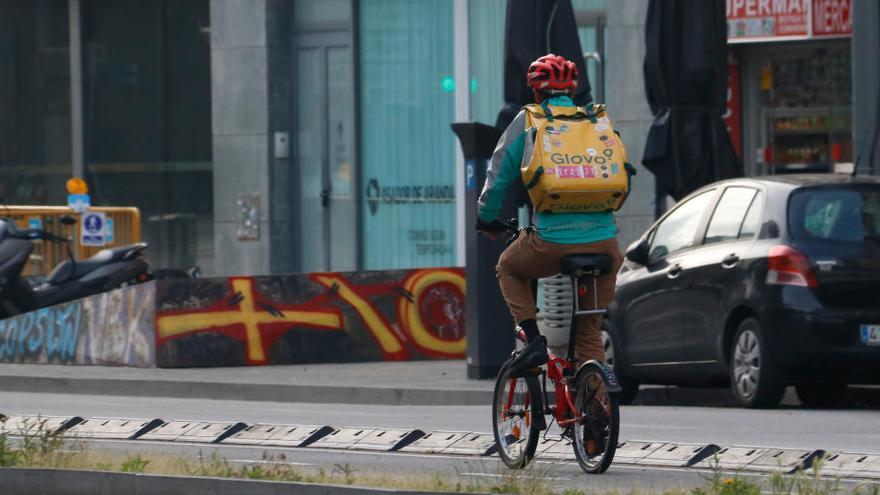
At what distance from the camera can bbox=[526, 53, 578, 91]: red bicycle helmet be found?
328 inches

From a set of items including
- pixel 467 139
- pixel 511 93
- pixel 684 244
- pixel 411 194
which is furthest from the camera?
pixel 411 194

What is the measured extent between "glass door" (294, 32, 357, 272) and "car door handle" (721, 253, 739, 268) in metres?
11.2

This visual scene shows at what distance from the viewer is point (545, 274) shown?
27.2 feet

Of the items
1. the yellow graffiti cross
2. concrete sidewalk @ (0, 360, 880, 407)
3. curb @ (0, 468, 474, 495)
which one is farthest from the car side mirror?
curb @ (0, 468, 474, 495)

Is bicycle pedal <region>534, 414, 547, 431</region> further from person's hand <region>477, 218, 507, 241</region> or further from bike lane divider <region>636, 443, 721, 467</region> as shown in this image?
person's hand <region>477, 218, 507, 241</region>

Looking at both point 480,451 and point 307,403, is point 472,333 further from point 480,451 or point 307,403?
point 480,451

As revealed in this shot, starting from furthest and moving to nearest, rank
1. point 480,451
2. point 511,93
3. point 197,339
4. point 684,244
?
point 197,339 < point 511,93 < point 684,244 < point 480,451

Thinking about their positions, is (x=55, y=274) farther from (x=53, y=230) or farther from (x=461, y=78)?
(x=461, y=78)

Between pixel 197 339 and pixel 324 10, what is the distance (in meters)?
7.31

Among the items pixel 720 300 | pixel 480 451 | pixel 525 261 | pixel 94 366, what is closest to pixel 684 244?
pixel 720 300

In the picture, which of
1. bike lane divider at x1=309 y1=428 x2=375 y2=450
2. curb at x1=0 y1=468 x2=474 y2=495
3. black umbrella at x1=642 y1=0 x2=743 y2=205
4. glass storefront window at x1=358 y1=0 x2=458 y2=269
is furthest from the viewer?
glass storefront window at x1=358 y1=0 x2=458 y2=269

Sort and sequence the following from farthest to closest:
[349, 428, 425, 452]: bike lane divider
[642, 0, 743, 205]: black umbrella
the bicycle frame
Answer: [642, 0, 743, 205]: black umbrella → [349, 428, 425, 452]: bike lane divider → the bicycle frame

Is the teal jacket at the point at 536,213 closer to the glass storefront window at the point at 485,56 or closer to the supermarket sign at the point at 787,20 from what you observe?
the supermarket sign at the point at 787,20

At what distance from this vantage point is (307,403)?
1458 cm
